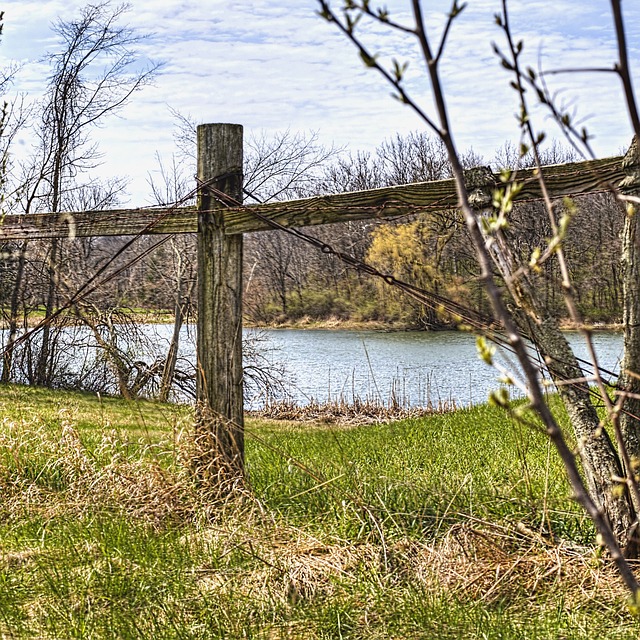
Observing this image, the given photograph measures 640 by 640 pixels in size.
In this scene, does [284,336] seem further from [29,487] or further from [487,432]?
[29,487]

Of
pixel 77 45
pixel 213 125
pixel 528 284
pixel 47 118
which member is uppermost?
pixel 77 45

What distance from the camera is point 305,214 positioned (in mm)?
4195

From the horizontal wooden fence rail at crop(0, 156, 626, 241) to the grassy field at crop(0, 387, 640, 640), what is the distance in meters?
1.15

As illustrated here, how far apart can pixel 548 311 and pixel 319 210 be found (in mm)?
1426

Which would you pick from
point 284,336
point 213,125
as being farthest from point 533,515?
point 284,336

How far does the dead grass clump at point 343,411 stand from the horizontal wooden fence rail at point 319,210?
8879 millimetres

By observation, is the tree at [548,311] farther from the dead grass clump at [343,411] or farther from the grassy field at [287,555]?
the dead grass clump at [343,411]

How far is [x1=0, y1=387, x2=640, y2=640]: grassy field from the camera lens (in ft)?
9.45

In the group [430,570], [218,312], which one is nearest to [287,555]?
[430,570]

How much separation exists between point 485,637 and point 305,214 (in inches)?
90.9

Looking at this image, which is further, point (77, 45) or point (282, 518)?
point (77, 45)

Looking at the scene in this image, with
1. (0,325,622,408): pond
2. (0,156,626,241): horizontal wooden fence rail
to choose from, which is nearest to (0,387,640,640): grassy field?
(0,156,626,241): horizontal wooden fence rail

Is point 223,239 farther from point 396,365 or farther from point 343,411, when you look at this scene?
point 396,365

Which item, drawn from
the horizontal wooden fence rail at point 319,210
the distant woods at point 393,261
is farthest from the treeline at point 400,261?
the horizontal wooden fence rail at point 319,210
